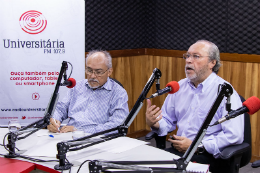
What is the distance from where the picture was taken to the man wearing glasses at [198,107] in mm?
2504

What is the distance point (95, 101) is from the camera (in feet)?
9.85

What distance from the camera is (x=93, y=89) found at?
309 cm

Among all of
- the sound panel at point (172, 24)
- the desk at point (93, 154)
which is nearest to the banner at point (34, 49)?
the sound panel at point (172, 24)

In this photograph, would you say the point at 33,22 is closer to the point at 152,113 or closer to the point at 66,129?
the point at 66,129

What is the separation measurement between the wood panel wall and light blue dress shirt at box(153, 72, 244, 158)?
1.27 meters

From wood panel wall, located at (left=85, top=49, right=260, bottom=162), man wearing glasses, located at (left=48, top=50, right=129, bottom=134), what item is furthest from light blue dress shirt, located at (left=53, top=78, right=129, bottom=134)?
wood panel wall, located at (left=85, top=49, right=260, bottom=162)

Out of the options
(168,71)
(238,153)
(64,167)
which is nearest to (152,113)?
(238,153)

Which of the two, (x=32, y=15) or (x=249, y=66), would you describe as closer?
(x=32, y=15)

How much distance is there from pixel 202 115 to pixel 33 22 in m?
1.96

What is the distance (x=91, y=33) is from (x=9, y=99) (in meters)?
1.26

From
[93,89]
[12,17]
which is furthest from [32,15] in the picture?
[93,89]

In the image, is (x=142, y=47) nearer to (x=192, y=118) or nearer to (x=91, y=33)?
(x=91, y=33)

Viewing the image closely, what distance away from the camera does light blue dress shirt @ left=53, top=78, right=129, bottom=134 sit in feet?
9.58

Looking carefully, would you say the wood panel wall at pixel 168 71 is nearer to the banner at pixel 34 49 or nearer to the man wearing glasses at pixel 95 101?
the banner at pixel 34 49
